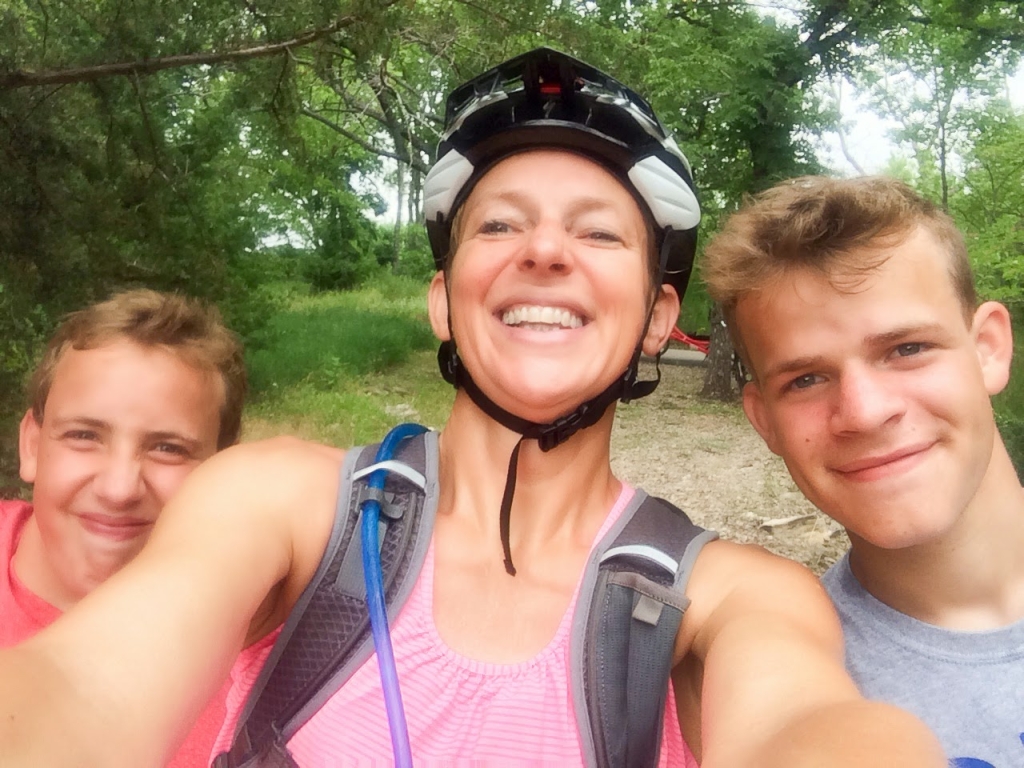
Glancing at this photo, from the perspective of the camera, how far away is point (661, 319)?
2.13 m

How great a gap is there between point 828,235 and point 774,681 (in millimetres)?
1053

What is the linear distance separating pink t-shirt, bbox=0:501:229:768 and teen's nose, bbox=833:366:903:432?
1709 millimetres

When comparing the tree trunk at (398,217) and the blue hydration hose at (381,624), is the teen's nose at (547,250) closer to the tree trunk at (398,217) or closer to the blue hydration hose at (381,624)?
the blue hydration hose at (381,624)

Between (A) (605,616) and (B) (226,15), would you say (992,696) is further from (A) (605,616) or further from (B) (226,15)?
(B) (226,15)

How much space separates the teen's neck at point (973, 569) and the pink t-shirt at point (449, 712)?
78 centimetres

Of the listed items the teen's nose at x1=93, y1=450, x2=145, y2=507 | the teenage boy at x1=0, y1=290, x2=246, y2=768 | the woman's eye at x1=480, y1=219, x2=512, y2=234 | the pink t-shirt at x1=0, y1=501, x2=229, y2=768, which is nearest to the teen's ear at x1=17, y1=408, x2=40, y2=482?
the teenage boy at x1=0, y1=290, x2=246, y2=768

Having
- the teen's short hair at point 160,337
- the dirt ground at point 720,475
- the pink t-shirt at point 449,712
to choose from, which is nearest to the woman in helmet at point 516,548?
the pink t-shirt at point 449,712

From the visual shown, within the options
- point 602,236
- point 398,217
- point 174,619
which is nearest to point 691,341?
point 602,236

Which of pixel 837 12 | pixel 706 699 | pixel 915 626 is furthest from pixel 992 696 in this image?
pixel 837 12

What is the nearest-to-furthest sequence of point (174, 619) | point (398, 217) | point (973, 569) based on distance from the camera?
point (174, 619)
point (973, 569)
point (398, 217)

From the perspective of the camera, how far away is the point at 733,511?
6277 mm

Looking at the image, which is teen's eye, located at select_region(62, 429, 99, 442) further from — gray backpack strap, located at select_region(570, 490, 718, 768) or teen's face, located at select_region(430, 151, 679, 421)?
gray backpack strap, located at select_region(570, 490, 718, 768)

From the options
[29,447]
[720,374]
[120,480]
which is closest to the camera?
[120,480]

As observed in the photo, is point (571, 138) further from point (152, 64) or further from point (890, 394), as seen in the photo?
point (152, 64)
